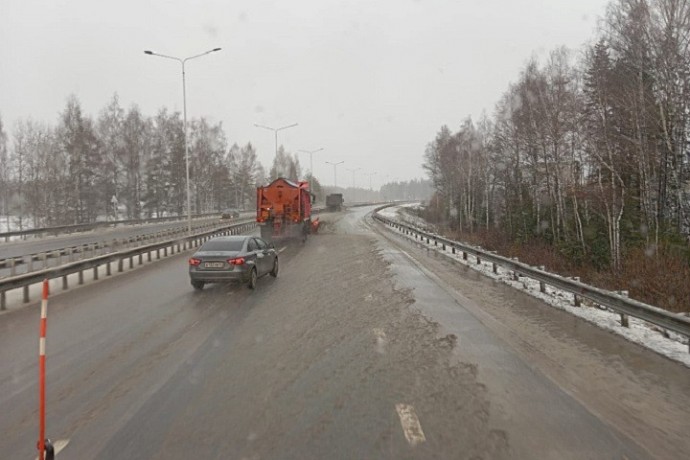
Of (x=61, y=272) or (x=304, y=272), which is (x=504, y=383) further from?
(x=61, y=272)

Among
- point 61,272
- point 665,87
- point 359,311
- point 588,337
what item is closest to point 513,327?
point 588,337

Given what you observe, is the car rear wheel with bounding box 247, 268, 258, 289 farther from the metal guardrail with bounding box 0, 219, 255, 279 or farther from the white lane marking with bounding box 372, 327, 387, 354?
the metal guardrail with bounding box 0, 219, 255, 279

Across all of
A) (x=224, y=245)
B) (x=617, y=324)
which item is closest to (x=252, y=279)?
(x=224, y=245)

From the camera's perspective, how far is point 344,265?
59.0ft

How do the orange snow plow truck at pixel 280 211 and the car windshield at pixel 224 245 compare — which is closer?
the car windshield at pixel 224 245

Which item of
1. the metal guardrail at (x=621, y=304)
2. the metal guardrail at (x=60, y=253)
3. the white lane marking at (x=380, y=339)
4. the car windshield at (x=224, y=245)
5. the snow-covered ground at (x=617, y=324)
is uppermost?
the car windshield at (x=224, y=245)

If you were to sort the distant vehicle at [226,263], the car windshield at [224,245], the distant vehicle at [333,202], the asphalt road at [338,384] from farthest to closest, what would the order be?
the distant vehicle at [333,202] < the car windshield at [224,245] < the distant vehicle at [226,263] < the asphalt road at [338,384]

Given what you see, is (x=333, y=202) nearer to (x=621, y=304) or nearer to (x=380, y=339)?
(x=621, y=304)

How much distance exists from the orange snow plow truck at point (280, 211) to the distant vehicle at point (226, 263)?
15815mm

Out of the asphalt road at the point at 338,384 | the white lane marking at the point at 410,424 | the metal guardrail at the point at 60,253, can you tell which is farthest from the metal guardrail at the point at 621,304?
the metal guardrail at the point at 60,253

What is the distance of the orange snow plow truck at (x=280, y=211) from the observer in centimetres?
2958

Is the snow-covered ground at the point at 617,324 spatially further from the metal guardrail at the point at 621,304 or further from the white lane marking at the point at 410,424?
the white lane marking at the point at 410,424

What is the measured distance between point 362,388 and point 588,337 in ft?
14.0

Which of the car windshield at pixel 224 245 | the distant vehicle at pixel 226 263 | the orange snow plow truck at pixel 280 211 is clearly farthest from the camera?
the orange snow plow truck at pixel 280 211
